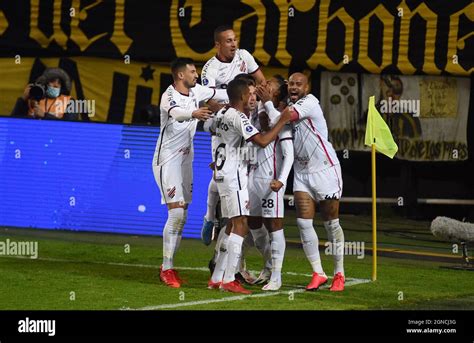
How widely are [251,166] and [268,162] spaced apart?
0.64 ft

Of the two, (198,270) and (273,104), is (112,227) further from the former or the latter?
(273,104)

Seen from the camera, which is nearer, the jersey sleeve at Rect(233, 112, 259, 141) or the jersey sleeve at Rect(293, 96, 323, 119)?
the jersey sleeve at Rect(233, 112, 259, 141)

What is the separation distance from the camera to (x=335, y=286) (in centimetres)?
1521

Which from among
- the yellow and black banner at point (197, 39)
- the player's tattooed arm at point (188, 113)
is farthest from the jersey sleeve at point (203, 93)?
the yellow and black banner at point (197, 39)

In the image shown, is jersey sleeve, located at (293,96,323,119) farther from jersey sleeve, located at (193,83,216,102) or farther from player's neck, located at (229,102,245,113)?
jersey sleeve, located at (193,83,216,102)

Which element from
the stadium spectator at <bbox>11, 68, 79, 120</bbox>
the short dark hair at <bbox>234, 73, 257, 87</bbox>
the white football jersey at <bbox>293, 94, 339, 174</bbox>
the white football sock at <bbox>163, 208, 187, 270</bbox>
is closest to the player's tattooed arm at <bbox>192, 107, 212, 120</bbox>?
the short dark hair at <bbox>234, 73, 257, 87</bbox>

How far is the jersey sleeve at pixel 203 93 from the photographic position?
15.7m

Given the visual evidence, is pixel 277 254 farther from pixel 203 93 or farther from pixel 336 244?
pixel 203 93

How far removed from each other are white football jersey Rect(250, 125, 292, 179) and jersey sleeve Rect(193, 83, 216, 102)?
0.93 m

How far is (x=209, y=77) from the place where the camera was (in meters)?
16.1

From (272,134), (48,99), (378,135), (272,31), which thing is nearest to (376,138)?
(378,135)

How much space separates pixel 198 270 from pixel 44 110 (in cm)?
570

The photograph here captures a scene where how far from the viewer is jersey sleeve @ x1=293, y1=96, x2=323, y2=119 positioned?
49.5ft
